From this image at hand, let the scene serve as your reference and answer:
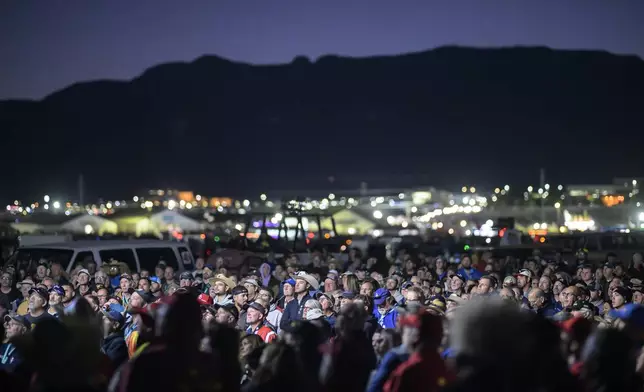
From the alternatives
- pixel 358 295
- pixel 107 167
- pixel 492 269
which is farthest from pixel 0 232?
pixel 107 167

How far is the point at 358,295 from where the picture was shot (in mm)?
9195

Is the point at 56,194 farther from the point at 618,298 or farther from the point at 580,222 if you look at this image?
the point at 618,298

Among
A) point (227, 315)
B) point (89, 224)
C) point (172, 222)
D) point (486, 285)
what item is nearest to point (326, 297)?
point (227, 315)

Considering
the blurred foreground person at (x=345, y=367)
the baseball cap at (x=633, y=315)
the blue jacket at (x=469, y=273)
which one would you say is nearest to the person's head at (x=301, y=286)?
the blurred foreground person at (x=345, y=367)

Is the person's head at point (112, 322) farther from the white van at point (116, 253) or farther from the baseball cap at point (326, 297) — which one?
the white van at point (116, 253)

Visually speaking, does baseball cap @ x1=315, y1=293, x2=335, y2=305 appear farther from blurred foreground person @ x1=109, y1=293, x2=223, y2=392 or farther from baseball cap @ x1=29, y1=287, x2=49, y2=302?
blurred foreground person @ x1=109, y1=293, x2=223, y2=392

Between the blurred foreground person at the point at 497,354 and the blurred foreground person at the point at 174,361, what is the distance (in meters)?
1.26

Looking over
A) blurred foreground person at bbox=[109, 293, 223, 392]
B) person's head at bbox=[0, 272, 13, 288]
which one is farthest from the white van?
blurred foreground person at bbox=[109, 293, 223, 392]

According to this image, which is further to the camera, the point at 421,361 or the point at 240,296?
the point at 240,296

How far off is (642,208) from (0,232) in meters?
42.9

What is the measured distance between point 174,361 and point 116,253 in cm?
1232

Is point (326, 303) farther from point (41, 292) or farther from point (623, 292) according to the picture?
point (623, 292)

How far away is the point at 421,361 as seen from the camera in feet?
14.8

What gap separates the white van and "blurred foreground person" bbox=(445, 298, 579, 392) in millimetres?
12022
